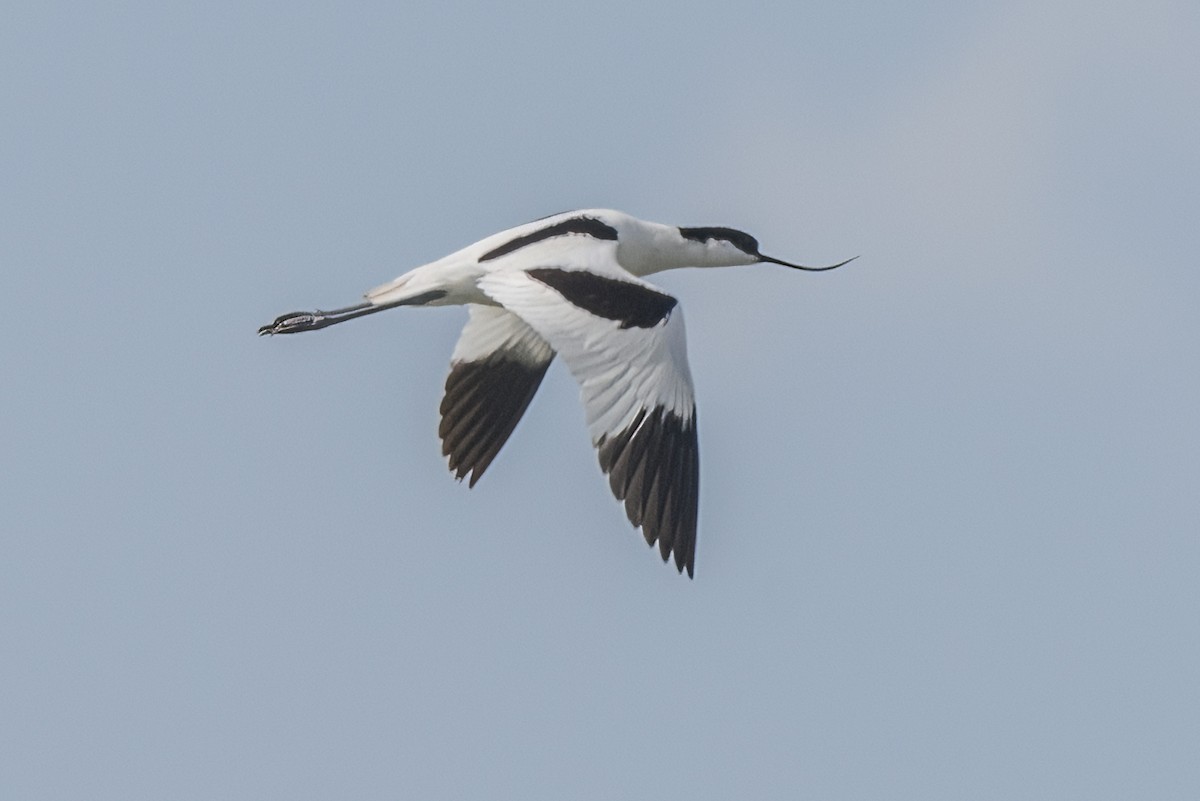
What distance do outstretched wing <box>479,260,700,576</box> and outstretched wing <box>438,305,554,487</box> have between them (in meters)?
1.85

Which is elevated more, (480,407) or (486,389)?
(486,389)

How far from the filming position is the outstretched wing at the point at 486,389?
15.6 m

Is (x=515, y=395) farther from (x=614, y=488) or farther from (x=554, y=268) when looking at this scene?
(x=614, y=488)

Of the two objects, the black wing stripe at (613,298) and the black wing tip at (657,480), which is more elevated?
the black wing stripe at (613,298)

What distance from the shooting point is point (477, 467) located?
615 inches

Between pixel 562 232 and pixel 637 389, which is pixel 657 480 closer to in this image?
pixel 637 389

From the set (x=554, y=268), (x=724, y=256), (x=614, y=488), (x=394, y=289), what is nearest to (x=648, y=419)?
(x=614, y=488)

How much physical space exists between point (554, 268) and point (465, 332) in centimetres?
175

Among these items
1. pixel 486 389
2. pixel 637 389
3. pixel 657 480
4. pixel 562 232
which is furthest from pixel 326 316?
pixel 657 480

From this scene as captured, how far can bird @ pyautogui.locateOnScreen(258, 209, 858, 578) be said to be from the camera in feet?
42.9

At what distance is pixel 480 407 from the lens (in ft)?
51.2

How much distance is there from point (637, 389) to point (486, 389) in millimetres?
2588

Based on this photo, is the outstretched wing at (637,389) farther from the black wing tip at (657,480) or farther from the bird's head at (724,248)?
the bird's head at (724,248)

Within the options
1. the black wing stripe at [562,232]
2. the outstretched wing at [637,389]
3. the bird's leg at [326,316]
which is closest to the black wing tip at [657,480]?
the outstretched wing at [637,389]
